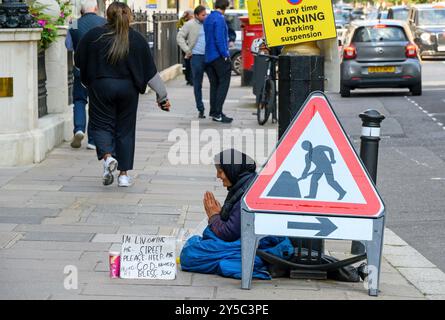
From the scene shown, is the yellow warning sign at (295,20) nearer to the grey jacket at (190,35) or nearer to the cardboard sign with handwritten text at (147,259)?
the cardboard sign with handwritten text at (147,259)

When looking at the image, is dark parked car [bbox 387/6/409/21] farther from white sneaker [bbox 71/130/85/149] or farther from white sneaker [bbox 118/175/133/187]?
white sneaker [bbox 118/175/133/187]

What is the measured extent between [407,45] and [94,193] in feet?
46.3

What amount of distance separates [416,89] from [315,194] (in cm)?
1722

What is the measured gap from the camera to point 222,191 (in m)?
10.6

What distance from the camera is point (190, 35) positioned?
1939 cm

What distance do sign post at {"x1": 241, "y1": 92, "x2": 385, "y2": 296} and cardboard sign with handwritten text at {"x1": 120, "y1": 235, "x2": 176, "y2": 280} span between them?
1.76ft

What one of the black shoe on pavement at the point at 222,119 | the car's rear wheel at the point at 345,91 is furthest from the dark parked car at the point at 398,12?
the black shoe on pavement at the point at 222,119

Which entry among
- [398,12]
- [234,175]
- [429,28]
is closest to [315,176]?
[234,175]

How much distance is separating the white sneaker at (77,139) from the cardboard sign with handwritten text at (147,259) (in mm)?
6300

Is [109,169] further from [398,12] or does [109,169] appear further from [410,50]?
[398,12]

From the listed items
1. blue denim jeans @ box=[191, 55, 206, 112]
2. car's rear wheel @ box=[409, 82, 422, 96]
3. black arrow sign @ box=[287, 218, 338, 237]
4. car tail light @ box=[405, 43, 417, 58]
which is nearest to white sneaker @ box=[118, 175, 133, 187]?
black arrow sign @ box=[287, 218, 338, 237]

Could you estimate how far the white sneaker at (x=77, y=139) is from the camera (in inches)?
509

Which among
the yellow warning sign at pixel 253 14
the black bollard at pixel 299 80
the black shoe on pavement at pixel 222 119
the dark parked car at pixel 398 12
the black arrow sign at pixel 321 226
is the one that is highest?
the black bollard at pixel 299 80

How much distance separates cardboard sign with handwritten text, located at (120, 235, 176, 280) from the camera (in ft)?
22.1
